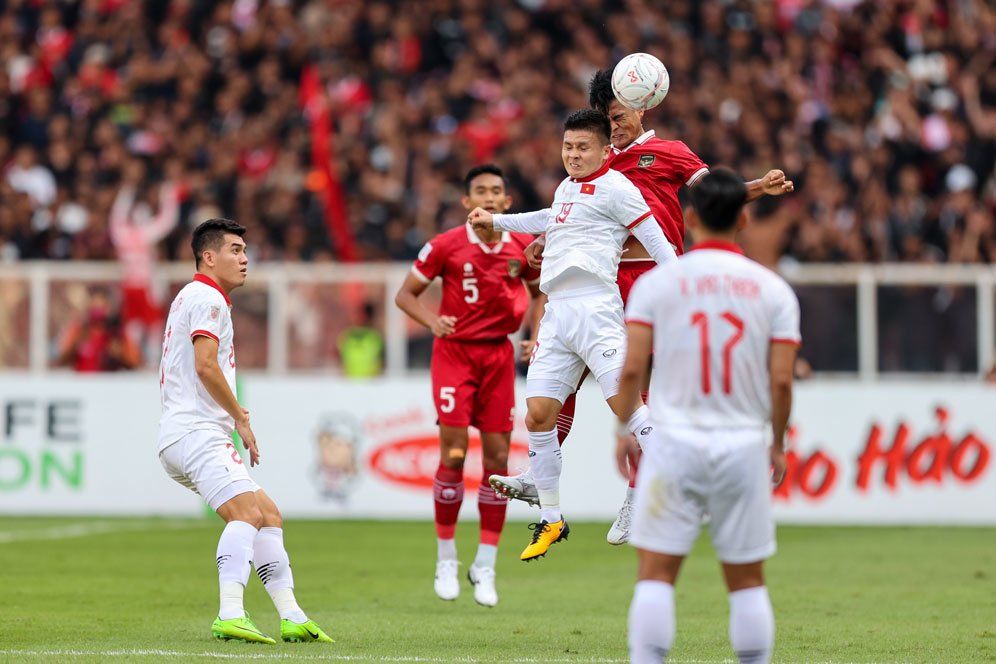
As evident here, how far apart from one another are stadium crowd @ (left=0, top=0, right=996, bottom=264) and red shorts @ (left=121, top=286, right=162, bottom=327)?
123cm

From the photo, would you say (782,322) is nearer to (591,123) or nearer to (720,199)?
(720,199)

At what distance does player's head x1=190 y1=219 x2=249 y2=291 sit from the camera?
959 cm

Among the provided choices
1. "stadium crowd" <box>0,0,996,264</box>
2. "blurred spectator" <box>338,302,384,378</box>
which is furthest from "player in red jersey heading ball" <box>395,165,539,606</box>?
"stadium crowd" <box>0,0,996,264</box>

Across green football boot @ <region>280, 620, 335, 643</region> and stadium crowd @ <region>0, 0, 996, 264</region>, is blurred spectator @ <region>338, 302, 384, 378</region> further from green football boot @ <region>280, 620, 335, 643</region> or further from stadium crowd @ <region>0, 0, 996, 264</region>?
green football boot @ <region>280, 620, 335, 643</region>

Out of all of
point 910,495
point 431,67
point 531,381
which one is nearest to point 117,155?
point 431,67

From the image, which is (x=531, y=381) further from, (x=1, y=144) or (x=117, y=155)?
(x=1, y=144)

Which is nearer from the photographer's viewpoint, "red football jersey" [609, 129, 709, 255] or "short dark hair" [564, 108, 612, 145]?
"short dark hair" [564, 108, 612, 145]

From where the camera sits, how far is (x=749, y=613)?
6.80 metres

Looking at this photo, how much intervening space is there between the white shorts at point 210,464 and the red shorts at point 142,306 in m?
10.7

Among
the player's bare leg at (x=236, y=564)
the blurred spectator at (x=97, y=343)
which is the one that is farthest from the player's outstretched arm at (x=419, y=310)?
the blurred spectator at (x=97, y=343)

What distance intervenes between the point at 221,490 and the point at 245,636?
2.79 ft

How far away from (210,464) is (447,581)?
3.10 meters

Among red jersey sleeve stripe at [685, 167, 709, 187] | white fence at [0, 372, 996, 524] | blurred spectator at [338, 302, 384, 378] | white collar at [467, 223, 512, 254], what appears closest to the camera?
red jersey sleeve stripe at [685, 167, 709, 187]

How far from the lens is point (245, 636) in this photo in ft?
30.9
